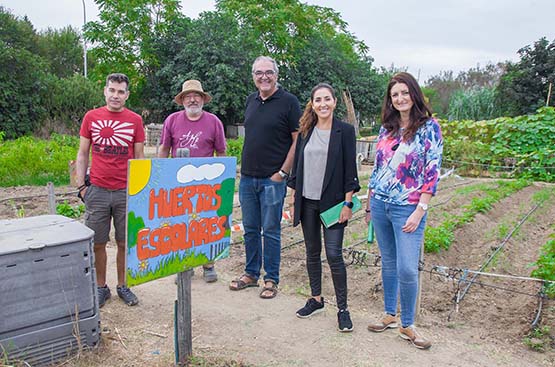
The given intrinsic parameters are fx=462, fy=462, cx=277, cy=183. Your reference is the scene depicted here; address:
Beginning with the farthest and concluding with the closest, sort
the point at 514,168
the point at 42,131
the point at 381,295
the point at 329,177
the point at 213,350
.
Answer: the point at 42,131 → the point at 514,168 → the point at 381,295 → the point at 329,177 → the point at 213,350

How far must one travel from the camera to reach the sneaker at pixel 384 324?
3.17m

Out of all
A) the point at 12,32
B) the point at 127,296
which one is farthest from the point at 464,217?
the point at 12,32

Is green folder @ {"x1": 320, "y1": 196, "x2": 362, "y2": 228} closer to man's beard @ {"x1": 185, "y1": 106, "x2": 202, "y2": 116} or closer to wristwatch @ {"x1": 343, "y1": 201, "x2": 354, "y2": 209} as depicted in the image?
wristwatch @ {"x1": 343, "y1": 201, "x2": 354, "y2": 209}

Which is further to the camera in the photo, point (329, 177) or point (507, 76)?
point (507, 76)

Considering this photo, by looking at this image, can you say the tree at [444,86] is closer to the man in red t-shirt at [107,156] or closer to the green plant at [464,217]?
the green plant at [464,217]

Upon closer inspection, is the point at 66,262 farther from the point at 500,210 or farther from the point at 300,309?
the point at 500,210

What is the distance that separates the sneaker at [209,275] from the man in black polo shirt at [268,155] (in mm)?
531

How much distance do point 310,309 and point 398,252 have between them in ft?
2.87

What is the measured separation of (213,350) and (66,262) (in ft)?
3.37

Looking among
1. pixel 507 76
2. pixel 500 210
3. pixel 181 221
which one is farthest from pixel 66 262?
pixel 507 76

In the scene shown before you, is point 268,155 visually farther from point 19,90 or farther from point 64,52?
point 64,52

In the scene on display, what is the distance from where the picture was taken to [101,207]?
136 inches

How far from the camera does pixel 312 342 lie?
9.95ft

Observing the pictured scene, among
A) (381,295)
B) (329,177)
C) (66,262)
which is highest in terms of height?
(329,177)
